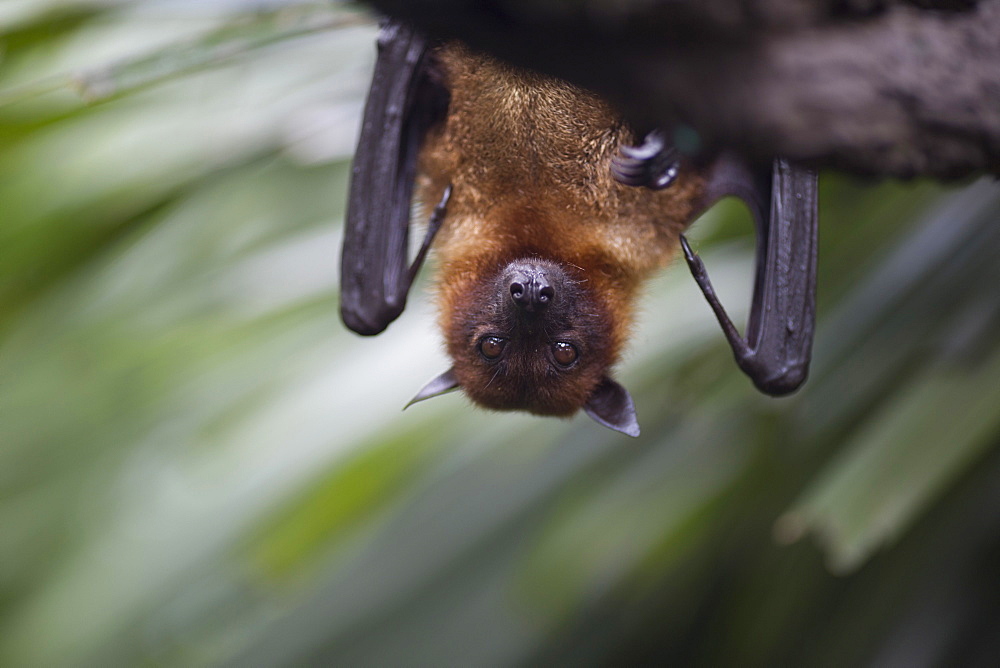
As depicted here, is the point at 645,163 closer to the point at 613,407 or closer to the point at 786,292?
the point at 786,292

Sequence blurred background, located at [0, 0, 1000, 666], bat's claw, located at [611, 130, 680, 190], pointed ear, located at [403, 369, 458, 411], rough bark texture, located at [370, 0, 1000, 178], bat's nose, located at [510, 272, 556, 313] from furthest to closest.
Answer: blurred background, located at [0, 0, 1000, 666]
pointed ear, located at [403, 369, 458, 411]
bat's nose, located at [510, 272, 556, 313]
bat's claw, located at [611, 130, 680, 190]
rough bark texture, located at [370, 0, 1000, 178]

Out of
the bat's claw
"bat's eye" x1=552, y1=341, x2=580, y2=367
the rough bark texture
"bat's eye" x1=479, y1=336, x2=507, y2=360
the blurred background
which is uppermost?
the rough bark texture

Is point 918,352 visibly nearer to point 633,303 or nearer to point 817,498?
point 817,498

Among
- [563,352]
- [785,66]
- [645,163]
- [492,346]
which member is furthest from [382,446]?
[785,66]

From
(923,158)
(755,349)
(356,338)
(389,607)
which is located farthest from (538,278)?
(923,158)

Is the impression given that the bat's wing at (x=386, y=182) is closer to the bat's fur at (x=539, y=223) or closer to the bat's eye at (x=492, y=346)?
the bat's fur at (x=539, y=223)

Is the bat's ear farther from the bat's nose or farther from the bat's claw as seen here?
the bat's claw

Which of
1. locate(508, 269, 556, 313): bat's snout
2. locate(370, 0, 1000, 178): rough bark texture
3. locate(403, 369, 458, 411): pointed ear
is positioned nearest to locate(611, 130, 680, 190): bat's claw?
locate(508, 269, 556, 313): bat's snout

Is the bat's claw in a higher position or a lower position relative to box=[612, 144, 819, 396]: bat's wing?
higher
